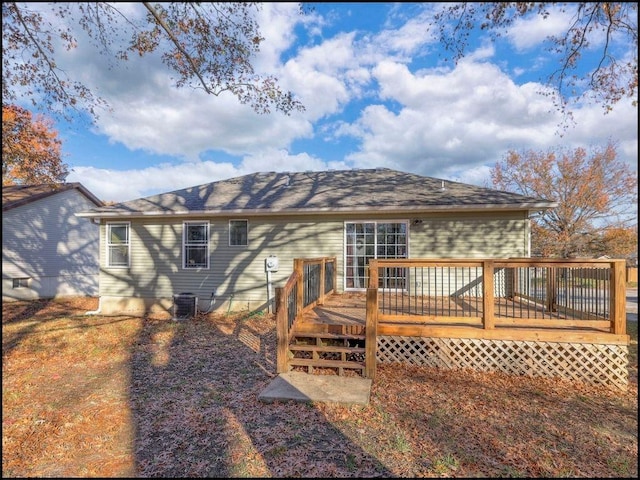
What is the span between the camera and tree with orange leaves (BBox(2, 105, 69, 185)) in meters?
7.22

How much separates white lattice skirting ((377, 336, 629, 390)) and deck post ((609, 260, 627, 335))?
1.03ft

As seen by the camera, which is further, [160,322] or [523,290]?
[160,322]

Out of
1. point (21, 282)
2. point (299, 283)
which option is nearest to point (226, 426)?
point (299, 283)

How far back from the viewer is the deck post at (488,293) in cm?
504

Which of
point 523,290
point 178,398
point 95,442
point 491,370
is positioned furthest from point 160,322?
point 523,290

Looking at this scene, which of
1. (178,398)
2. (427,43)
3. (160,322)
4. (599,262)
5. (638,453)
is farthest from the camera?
(160,322)

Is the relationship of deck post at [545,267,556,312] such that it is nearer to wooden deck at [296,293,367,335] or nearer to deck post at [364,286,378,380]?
wooden deck at [296,293,367,335]

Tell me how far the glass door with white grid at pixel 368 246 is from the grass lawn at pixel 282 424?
3.85 m

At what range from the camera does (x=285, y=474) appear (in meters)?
2.77

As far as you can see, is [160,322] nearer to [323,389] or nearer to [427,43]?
[323,389]

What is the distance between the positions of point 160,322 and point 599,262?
30.7 ft

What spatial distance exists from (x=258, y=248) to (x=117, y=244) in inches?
177

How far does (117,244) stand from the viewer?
34.1 ft

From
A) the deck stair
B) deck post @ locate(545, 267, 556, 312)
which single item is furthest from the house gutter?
the deck stair
